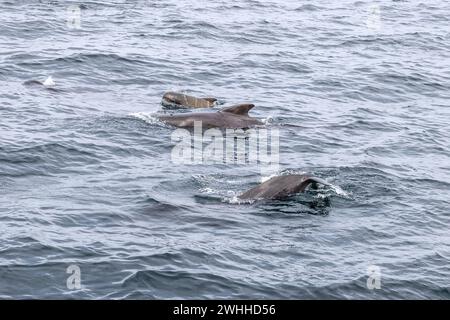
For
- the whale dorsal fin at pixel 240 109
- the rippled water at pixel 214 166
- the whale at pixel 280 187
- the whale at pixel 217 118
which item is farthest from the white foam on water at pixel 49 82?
the whale at pixel 280 187

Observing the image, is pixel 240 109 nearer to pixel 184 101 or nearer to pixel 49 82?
pixel 184 101

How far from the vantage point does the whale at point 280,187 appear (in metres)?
18.6

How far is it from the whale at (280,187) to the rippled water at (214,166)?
0.68ft

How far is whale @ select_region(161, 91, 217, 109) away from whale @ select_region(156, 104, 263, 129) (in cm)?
141

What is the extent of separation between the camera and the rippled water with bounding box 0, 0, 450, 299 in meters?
16.0

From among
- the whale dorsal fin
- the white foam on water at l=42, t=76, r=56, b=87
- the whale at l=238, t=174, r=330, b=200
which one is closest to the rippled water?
the whale at l=238, t=174, r=330, b=200

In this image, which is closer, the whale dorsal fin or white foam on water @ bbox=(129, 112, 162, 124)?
the whale dorsal fin

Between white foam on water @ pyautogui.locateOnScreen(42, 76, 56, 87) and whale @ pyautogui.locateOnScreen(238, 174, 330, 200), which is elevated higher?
whale @ pyautogui.locateOnScreen(238, 174, 330, 200)

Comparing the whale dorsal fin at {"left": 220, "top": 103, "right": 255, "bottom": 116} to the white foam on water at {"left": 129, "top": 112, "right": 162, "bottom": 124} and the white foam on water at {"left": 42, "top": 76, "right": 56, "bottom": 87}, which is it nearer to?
the white foam on water at {"left": 129, "top": 112, "right": 162, "bottom": 124}

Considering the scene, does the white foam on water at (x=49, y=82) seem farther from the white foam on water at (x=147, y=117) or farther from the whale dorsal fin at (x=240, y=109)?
the whale dorsal fin at (x=240, y=109)

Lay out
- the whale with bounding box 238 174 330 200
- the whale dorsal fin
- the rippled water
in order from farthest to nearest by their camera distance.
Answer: the whale dorsal fin < the whale with bounding box 238 174 330 200 < the rippled water

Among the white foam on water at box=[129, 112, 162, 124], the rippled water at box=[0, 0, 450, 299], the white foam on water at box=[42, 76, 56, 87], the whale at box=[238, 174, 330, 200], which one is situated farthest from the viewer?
the white foam on water at box=[42, 76, 56, 87]
